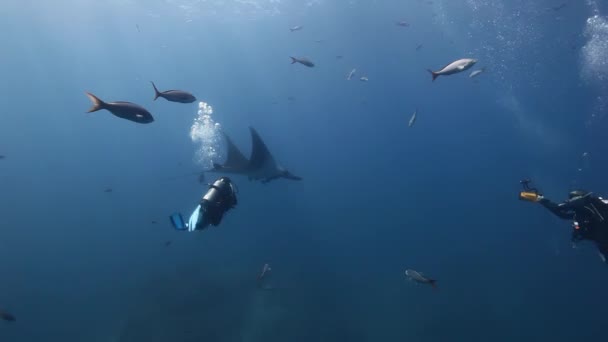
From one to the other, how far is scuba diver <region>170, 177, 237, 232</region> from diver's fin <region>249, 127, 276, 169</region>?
617cm

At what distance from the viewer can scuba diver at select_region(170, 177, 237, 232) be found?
3.99 m

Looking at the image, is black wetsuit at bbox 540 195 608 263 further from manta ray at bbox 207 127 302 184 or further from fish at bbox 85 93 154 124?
manta ray at bbox 207 127 302 184

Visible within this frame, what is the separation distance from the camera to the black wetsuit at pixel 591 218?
20.4ft

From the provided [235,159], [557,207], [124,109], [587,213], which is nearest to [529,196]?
[557,207]

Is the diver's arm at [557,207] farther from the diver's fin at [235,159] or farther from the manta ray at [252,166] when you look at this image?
the diver's fin at [235,159]

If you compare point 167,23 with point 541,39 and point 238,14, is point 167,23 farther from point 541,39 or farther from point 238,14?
point 541,39

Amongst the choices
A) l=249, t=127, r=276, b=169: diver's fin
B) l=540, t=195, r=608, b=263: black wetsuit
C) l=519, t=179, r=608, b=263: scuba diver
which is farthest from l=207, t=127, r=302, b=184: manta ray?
l=540, t=195, r=608, b=263: black wetsuit

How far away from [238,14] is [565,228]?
3730 centimetres

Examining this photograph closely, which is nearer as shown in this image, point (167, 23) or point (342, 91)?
point (167, 23)

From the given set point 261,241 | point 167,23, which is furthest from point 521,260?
point 167,23

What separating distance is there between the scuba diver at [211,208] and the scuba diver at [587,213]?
4849mm

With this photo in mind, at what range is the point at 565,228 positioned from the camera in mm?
33531

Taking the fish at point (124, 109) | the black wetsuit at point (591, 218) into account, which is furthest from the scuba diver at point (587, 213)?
the fish at point (124, 109)

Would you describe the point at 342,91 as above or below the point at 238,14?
below
